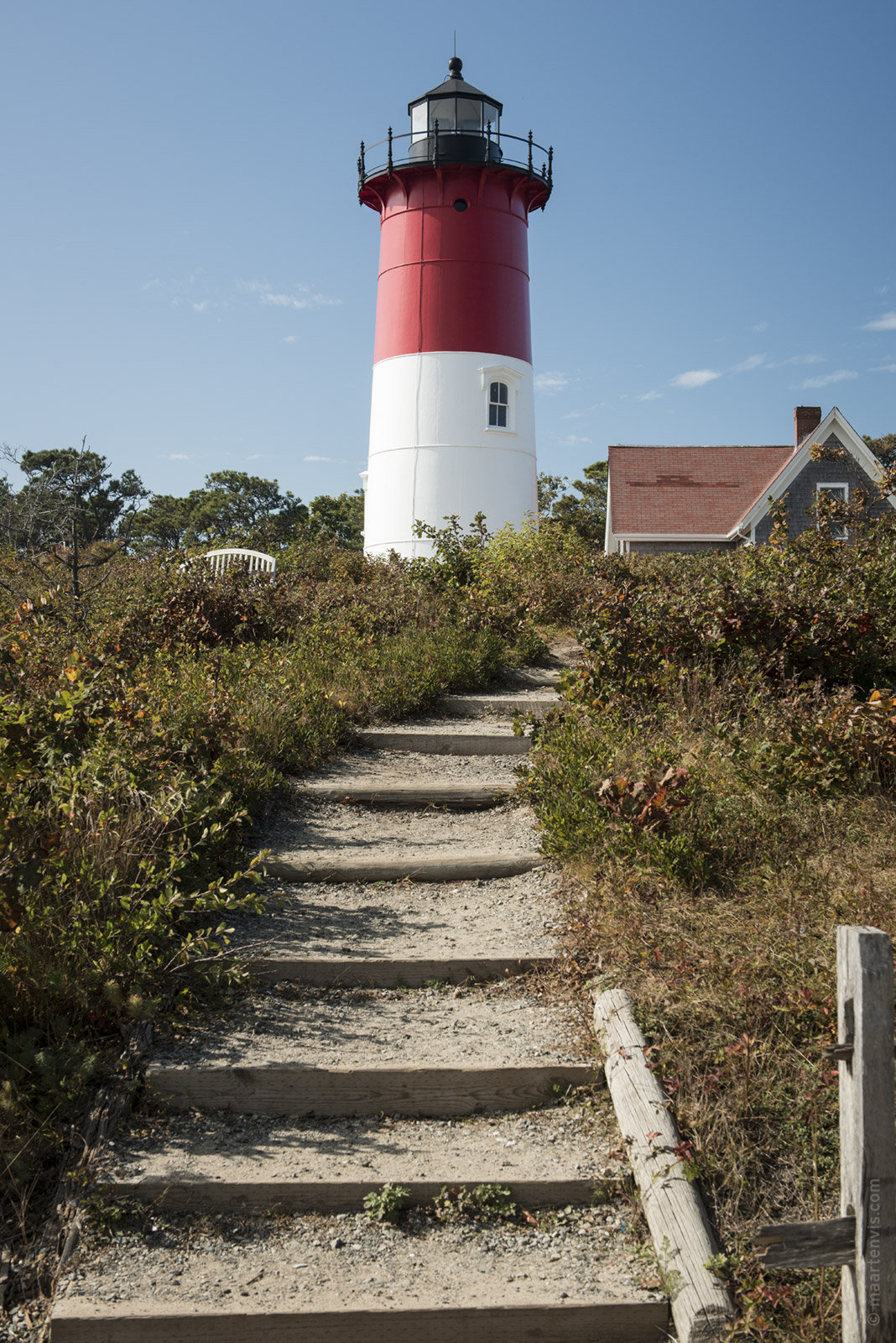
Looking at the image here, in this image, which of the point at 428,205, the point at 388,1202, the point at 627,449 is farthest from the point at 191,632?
the point at 627,449

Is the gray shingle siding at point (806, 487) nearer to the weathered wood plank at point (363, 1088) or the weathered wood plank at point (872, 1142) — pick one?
the weathered wood plank at point (363, 1088)

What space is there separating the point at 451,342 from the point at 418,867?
1497cm

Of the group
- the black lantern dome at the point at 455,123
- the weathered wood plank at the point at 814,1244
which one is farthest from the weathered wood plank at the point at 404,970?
the black lantern dome at the point at 455,123

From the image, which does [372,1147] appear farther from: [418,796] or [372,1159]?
[418,796]

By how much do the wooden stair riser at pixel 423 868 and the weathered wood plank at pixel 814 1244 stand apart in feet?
10.1

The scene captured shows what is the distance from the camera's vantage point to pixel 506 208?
1914cm

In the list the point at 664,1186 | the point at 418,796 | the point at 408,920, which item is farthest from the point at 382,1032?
the point at 418,796

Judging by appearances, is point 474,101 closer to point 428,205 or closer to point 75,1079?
point 428,205

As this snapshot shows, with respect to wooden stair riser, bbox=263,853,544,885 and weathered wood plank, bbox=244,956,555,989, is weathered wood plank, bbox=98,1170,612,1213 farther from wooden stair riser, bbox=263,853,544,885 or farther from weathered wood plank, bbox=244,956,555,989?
wooden stair riser, bbox=263,853,544,885

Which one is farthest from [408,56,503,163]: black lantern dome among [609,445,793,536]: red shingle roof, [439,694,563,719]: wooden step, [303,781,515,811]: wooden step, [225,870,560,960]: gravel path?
[225,870,560,960]: gravel path

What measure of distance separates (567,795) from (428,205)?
16.8m

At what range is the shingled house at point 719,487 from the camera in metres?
23.2

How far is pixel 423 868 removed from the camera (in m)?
5.71

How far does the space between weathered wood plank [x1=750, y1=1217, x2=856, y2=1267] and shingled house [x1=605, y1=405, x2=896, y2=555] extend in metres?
20.6
